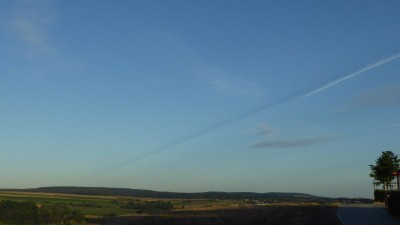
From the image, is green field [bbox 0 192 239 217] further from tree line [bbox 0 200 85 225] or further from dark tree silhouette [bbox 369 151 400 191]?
dark tree silhouette [bbox 369 151 400 191]

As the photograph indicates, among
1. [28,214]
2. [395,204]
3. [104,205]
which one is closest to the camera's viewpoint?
[395,204]

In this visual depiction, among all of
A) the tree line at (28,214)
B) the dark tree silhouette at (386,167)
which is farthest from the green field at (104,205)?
the dark tree silhouette at (386,167)

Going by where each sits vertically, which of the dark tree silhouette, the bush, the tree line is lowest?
the tree line

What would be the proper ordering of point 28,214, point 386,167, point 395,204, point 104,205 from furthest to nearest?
1. point 104,205
2. point 386,167
3. point 28,214
4. point 395,204

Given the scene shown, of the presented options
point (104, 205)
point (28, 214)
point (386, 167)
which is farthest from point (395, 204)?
point (104, 205)

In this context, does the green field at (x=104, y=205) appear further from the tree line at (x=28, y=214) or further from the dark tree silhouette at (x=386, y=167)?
the dark tree silhouette at (x=386, y=167)

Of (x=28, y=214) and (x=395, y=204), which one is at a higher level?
(x=395, y=204)

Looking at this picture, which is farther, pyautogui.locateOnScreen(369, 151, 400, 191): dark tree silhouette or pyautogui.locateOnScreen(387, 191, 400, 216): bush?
pyautogui.locateOnScreen(369, 151, 400, 191): dark tree silhouette

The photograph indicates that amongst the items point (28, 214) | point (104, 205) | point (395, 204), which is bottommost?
point (28, 214)

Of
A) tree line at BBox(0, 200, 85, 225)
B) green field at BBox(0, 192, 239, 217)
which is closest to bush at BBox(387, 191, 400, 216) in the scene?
green field at BBox(0, 192, 239, 217)

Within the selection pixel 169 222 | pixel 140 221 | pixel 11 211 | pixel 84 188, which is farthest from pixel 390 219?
pixel 84 188

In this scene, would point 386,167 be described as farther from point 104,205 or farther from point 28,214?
point 104,205

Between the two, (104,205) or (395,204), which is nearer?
(395,204)

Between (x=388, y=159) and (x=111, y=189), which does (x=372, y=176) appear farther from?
(x=111, y=189)
